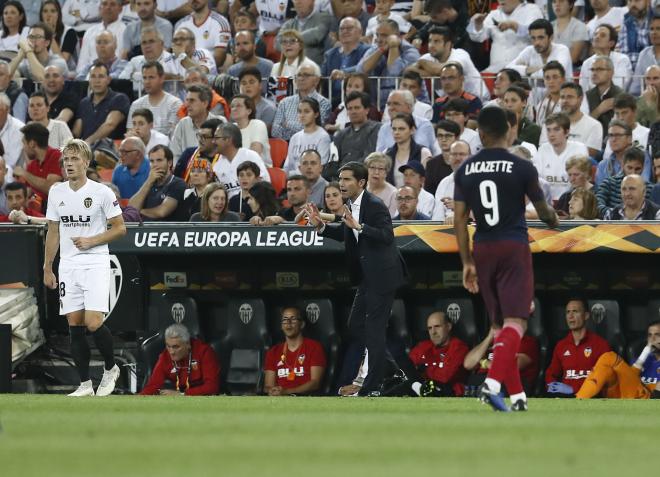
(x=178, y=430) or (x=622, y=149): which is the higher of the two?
(x=622, y=149)

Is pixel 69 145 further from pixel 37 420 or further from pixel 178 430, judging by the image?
pixel 178 430

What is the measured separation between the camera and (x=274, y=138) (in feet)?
55.1

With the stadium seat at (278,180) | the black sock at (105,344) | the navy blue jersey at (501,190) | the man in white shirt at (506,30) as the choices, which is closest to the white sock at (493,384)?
the navy blue jersey at (501,190)

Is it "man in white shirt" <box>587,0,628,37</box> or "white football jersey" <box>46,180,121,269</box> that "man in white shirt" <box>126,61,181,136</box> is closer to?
"white football jersey" <box>46,180,121,269</box>

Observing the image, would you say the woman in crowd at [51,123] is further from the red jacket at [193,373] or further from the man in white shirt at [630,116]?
the man in white shirt at [630,116]

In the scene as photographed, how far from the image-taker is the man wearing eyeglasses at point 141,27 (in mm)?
19328

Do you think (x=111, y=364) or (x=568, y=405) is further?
(x=111, y=364)

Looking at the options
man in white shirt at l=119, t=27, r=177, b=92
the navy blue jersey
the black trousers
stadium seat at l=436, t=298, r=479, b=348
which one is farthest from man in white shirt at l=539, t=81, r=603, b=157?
the navy blue jersey

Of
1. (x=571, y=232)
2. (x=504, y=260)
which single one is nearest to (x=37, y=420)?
(x=504, y=260)

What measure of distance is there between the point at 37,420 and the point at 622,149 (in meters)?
7.88

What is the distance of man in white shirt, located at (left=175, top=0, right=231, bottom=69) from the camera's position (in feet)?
62.0

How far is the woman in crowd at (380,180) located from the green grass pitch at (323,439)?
13.6ft

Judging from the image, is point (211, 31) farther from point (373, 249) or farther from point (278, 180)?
point (373, 249)

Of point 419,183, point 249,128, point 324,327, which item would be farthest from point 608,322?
point 249,128
